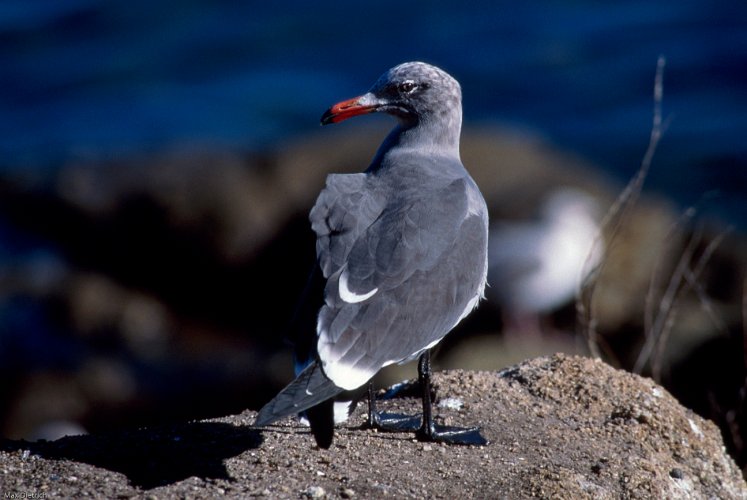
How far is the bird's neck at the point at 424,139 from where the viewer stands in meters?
5.44

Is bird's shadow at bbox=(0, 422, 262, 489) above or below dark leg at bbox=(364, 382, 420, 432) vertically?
above

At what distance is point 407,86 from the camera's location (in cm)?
548

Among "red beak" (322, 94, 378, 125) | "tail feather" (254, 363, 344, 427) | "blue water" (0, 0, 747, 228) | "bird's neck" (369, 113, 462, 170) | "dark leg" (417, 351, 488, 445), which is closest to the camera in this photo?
"tail feather" (254, 363, 344, 427)

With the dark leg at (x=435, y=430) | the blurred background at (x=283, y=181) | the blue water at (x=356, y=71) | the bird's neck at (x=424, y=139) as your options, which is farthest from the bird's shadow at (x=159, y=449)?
the blue water at (x=356, y=71)

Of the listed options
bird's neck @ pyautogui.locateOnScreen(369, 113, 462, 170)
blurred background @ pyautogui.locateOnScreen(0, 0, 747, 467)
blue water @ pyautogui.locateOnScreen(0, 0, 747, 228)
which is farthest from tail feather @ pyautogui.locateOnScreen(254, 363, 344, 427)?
blue water @ pyautogui.locateOnScreen(0, 0, 747, 228)

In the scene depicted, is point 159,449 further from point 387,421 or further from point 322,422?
point 387,421

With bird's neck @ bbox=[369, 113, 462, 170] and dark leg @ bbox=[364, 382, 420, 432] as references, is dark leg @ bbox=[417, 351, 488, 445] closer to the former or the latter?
dark leg @ bbox=[364, 382, 420, 432]

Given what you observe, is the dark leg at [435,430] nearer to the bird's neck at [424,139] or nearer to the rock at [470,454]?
the rock at [470,454]

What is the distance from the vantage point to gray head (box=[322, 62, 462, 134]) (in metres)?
5.47

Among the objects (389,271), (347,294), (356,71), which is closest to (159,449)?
(347,294)

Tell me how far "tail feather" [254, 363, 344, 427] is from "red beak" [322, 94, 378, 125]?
60.6 inches

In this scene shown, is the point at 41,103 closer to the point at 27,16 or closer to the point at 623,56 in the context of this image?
the point at 27,16

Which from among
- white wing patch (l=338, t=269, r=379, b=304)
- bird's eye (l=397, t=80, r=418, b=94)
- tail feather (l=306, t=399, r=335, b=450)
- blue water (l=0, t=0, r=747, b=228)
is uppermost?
bird's eye (l=397, t=80, r=418, b=94)

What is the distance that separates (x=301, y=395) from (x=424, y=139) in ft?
6.14
